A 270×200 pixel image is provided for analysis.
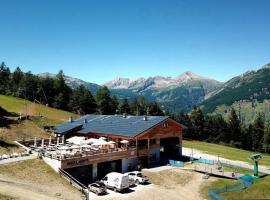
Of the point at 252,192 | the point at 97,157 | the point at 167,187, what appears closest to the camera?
the point at 252,192

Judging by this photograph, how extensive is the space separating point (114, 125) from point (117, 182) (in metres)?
21.0

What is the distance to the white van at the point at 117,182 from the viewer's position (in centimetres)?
4438

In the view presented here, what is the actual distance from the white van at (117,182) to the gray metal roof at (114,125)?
12988 mm

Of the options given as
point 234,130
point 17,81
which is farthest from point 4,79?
point 234,130

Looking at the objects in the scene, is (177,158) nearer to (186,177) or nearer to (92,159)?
(186,177)

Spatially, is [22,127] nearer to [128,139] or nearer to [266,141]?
[128,139]

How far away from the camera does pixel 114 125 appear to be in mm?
64625

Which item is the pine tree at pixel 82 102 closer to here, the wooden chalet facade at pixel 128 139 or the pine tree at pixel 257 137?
the wooden chalet facade at pixel 128 139

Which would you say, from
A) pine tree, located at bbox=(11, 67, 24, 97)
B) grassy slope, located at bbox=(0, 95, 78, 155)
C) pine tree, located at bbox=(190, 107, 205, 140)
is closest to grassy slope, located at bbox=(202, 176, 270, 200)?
grassy slope, located at bbox=(0, 95, 78, 155)

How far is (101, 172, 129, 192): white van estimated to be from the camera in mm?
44378

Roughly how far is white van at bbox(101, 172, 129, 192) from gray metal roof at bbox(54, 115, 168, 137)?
511 inches

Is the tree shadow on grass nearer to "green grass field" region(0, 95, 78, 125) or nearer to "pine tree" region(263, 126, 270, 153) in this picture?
"green grass field" region(0, 95, 78, 125)

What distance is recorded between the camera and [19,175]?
41.4m

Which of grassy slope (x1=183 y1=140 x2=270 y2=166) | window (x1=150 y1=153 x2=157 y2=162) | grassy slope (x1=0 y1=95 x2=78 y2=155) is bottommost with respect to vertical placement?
grassy slope (x1=183 y1=140 x2=270 y2=166)
